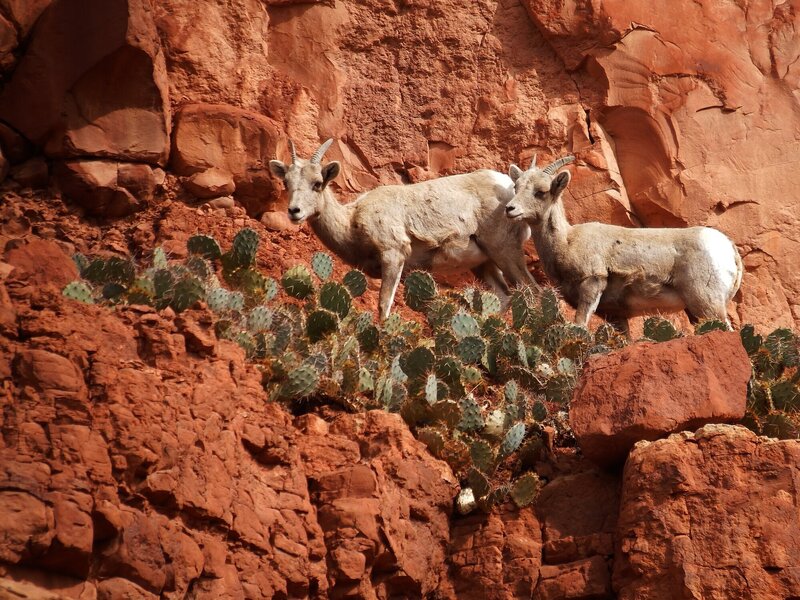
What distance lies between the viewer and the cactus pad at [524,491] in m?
10.2

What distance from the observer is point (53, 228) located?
14898 millimetres

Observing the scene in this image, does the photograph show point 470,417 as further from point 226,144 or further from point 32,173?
point 32,173

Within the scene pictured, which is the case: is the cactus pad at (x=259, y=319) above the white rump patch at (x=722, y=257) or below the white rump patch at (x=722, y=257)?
below

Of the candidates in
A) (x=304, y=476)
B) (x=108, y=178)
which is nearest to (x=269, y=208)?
(x=108, y=178)

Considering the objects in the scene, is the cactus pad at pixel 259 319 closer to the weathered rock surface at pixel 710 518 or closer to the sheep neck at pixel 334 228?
the sheep neck at pixel 334 228

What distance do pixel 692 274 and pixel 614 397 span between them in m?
4.16

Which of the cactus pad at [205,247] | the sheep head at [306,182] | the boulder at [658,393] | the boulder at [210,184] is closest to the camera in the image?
the boulder at [658,393]

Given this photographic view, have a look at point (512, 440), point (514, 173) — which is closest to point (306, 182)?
point (514, 173)

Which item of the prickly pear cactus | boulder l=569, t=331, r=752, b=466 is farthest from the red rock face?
boulder l=569, t=331, r=752, b=466

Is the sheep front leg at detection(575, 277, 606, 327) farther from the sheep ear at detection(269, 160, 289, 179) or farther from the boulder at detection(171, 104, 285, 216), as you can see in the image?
the boulder at detection(171, 104, 285, 216)

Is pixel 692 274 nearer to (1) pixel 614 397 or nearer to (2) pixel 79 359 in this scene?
(1) pixel 614 397

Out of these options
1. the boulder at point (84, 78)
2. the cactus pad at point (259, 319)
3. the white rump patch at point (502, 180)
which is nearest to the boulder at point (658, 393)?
the cactus pad at point (259, 319)

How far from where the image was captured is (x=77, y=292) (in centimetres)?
983

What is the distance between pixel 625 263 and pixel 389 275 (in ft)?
7.62
